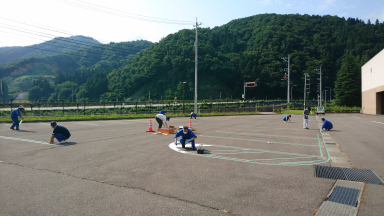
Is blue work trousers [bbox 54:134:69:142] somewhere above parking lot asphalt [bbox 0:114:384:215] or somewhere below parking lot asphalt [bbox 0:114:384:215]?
above

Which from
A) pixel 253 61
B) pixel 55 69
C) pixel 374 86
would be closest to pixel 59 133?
pixel 374 86

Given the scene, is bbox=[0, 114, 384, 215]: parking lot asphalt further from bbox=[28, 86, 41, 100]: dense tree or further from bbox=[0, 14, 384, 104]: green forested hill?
bbox=[28, 86, 41, 100]: dense tree

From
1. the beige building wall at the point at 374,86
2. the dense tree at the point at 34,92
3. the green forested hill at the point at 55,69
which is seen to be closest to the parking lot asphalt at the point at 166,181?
the beige building wall at the point at 374,86

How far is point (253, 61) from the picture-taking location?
397 feet

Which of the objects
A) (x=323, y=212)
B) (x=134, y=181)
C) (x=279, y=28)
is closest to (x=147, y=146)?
(x=134, y=181)

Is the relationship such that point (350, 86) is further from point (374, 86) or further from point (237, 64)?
point (237, 64)

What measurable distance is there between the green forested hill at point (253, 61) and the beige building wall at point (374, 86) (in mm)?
57881

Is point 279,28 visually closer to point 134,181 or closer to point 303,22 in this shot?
point 303,22

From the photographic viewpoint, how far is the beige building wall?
40.3 meters

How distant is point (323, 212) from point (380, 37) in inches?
5752

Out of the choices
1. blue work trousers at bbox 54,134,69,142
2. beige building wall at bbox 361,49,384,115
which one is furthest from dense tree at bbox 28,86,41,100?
beige building wall at bbox 361,49,384,115

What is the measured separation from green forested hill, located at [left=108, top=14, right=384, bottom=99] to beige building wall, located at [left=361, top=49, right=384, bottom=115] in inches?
2279

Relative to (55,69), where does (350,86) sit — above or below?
below

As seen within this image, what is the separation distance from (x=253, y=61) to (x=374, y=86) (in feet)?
262
